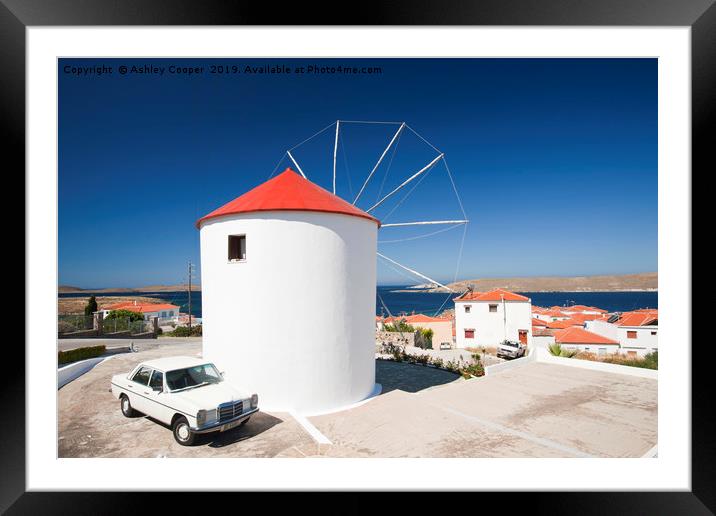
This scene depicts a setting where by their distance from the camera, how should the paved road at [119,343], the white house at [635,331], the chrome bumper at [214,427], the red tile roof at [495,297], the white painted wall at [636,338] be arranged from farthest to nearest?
the white house at [635,331]
the white painted wall at [636,338]
the red tile roof at [495,297]
the paved road at [119,343]
the chrome bumper at [214,427]

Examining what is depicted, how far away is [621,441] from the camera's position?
18.5 feet

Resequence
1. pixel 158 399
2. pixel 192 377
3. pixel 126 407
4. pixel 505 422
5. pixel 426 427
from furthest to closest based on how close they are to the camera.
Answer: pixel 505 422
pixel 126 407
pixel 426 427
pixel 192 377
pixel 158 399

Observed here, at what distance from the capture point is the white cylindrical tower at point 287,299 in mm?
6645

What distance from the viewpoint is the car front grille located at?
5164 mm

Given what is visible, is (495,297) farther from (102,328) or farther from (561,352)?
(102,328)

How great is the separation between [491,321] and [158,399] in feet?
76.2

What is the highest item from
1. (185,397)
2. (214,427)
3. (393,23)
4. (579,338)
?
(393,23)

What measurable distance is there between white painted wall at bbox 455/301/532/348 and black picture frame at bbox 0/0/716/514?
20397mm

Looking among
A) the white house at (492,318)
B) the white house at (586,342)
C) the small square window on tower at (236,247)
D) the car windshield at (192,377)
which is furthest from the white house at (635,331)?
the car windshield at (192,377)

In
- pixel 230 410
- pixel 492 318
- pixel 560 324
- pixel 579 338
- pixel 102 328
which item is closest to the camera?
pixel 230 410

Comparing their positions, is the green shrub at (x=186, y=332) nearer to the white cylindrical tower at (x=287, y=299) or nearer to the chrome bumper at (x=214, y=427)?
the white cylindrical tower at (x=287, y=299)

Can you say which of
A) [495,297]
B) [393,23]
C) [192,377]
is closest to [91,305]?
[192,377]

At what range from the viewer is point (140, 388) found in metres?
5.77

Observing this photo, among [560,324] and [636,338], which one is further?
[560,324]
